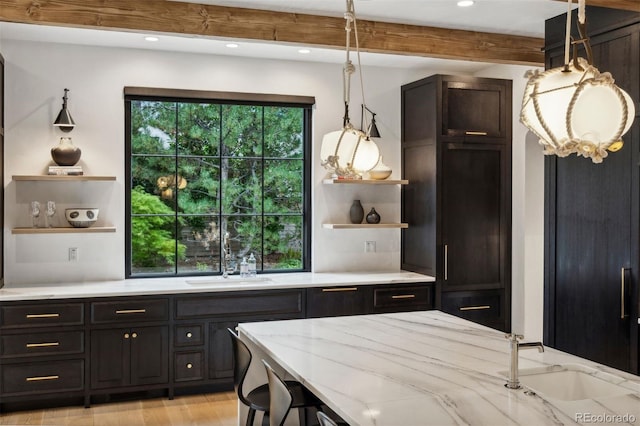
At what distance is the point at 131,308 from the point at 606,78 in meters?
3.63

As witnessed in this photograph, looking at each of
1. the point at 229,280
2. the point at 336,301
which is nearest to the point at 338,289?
the point at 336,301

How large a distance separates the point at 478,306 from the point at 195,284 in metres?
2.40

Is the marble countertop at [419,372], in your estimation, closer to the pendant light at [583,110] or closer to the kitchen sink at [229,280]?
the pendant light at [583,110]

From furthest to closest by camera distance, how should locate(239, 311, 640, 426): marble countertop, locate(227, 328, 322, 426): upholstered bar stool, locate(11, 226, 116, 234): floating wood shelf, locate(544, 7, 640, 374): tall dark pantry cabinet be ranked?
locate(11, 226, 116, 234): floating wood shelf, locate(544, 7, 640, 374): tall dark pantry cabinet, locate(227, 328, 322, 426): upholstered bar stool, locate(239, 311, 640, 426): marble countertop

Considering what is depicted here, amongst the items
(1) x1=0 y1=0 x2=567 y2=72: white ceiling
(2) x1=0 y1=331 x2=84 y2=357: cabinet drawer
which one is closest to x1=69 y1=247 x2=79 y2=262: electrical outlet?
(2) x1=0 y1=331 x2=84 y2=357: cabinet drawer

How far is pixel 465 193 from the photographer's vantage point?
5371 mm

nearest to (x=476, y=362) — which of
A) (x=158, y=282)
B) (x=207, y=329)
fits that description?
(x=207, y=329)

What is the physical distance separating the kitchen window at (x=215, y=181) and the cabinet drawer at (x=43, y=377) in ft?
3.12

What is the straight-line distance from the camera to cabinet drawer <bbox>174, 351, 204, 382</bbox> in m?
4.71

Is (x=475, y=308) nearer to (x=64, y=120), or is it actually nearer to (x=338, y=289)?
(x=338, y=289)

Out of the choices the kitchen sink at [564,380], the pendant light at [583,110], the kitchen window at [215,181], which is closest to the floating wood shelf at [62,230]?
the kitchen window at [215,181]

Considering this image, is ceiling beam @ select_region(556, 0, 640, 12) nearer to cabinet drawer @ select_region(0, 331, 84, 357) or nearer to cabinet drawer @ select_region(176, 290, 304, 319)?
cabinet drawer @ select_region(176, 290, 304, 319)

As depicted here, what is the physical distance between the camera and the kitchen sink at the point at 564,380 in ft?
8.09

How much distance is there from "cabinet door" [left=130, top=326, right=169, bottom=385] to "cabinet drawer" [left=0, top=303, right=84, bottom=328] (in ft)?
1.35
